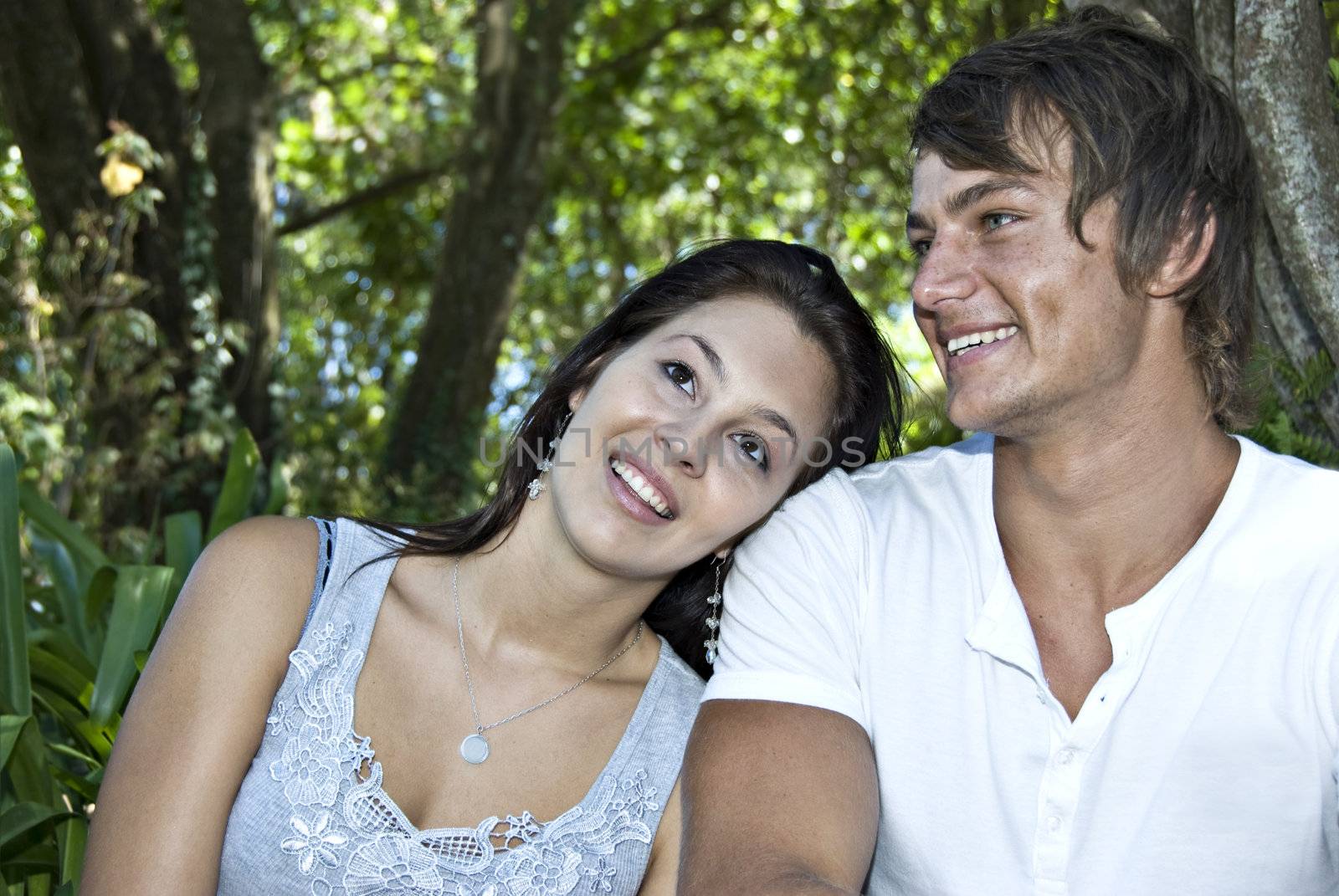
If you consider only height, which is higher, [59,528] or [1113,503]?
[1113,503]

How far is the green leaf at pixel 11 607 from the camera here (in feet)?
9.10

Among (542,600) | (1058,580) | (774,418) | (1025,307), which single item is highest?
(1025,307)

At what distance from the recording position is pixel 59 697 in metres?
3.07

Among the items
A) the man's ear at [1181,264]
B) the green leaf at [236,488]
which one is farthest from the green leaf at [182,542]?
the man's ear at [1181,264]

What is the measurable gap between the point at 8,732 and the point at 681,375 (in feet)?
4.80

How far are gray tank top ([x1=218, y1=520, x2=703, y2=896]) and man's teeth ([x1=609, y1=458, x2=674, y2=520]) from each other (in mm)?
463

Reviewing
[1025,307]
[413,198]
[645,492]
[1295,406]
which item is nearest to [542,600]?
[645,492]

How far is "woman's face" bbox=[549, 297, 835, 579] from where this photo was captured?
243 cm

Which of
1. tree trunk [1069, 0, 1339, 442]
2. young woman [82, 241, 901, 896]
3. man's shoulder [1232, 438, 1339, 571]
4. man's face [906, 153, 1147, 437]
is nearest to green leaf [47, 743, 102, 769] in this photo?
young woman [82, 241, 901, 896]

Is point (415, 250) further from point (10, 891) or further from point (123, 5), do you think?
point (10, 891)

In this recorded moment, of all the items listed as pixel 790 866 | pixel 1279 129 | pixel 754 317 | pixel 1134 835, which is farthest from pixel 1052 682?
pixel 1279 129

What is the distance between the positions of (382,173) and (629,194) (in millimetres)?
1974

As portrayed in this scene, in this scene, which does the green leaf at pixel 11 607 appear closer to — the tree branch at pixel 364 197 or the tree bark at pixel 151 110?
the tree bark at pixel 151 110

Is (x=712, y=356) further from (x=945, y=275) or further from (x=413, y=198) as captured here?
(x=413, y=198)
